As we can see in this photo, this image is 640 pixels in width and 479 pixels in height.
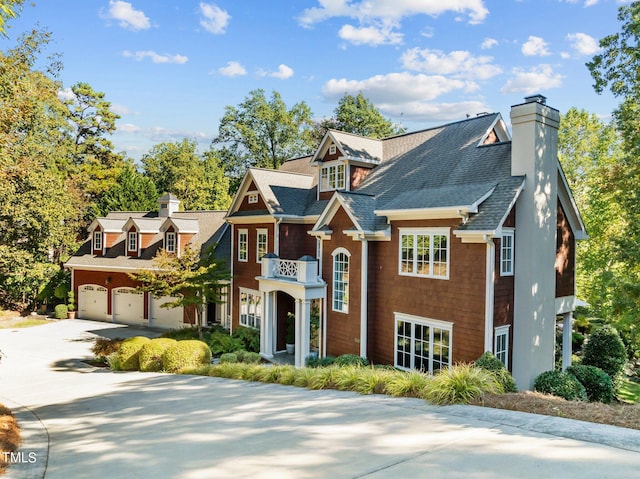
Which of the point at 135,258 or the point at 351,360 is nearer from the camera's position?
the point at 351,360

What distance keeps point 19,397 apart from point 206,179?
116 feet

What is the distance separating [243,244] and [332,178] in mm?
6547

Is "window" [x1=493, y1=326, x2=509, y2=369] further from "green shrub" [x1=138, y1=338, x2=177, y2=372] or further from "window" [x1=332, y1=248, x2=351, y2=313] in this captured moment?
"green shrub" [x1=138, y1=338, x2=177, y2=372]

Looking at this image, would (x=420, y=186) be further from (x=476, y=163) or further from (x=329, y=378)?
(x=329, y=378)

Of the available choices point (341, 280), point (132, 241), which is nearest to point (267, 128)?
point (132, 241)

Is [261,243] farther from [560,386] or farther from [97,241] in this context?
[97,241]

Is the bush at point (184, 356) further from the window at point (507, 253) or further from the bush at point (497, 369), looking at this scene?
the window at point (507, 253)

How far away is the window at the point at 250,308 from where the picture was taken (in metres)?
22.9

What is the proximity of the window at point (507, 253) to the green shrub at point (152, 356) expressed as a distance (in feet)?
43.7

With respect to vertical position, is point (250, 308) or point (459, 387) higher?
point (459, 387)

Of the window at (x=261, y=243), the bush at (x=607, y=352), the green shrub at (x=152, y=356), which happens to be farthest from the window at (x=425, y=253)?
the green shrub at (x=152, y=356)

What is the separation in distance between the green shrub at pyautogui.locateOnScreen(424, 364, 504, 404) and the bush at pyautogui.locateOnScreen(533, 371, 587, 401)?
4.06 m

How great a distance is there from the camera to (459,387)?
9.14 m

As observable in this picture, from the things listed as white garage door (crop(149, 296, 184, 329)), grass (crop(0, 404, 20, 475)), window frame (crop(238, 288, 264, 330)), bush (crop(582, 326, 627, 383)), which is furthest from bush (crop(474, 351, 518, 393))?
white garage door (crop(149, 296, 184, 329))
